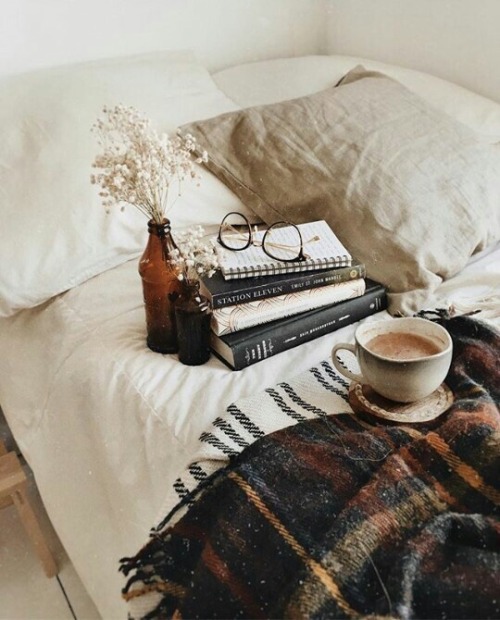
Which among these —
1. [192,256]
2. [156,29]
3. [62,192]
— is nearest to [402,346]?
[192,256]

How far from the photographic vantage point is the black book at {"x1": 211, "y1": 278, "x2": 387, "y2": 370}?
927 millimetres

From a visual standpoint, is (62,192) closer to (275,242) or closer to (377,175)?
(275,242)

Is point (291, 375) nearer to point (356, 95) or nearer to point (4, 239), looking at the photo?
point (4, 239)

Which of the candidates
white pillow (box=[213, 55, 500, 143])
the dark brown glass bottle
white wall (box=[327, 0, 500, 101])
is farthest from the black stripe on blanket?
white wall (box=[327, 0, 500, 101])

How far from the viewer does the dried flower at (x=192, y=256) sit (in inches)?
35.3

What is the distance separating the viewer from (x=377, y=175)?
1.16 meters

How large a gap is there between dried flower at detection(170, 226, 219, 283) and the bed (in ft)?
0.43

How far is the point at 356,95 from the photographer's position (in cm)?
133

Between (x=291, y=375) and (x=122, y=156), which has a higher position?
(x=122, y=156)

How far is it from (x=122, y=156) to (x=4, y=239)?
33 centimetres

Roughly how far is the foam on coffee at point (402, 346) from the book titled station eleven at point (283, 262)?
0.63 feet

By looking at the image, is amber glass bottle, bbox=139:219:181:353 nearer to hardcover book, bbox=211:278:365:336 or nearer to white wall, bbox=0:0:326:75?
hardcover book, bbox=211:278:365:336

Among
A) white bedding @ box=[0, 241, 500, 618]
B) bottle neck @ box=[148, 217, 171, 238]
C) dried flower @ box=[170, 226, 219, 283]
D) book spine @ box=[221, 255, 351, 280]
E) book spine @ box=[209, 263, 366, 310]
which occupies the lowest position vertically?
white bedding @ box=[0, 241, 500, 618]

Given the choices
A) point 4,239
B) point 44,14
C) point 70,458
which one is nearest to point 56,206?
point 4,239
